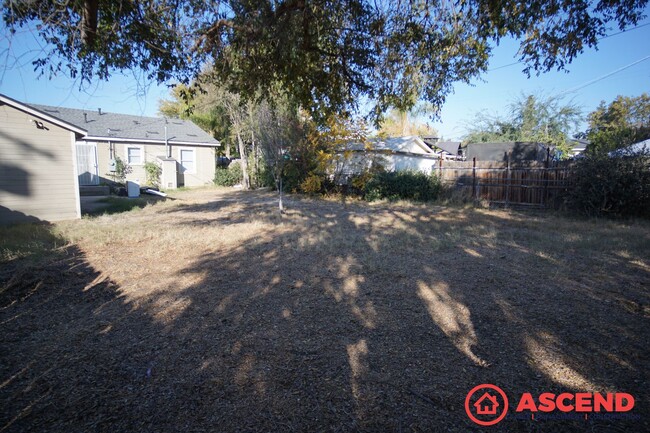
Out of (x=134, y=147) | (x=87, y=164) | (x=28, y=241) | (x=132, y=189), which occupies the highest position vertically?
(x=134, y=147)

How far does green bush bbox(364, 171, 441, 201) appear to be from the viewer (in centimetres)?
1503

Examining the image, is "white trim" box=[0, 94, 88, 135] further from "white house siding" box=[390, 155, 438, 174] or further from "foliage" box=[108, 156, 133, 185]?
"white house siding" box=[390, 155, 438, 174]

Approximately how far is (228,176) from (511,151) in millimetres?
17865

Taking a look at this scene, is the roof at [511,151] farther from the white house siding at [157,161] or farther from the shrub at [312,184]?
the white house siding at [157,161]

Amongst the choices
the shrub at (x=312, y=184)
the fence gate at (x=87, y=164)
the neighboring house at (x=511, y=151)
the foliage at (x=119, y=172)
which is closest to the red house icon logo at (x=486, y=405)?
the neighboring house at (x=511, y=151)

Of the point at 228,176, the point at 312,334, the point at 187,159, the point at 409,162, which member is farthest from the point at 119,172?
the point at 312,334

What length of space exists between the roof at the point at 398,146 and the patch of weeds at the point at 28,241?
496 inches

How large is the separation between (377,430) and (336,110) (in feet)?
18.6

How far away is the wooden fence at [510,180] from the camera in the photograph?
39.0 feet

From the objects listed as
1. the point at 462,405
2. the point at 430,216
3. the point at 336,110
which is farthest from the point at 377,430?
the point at 430,216

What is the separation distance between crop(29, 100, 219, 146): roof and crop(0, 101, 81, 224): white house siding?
984 centimetres

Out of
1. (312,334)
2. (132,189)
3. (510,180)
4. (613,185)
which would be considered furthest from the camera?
(132,189)

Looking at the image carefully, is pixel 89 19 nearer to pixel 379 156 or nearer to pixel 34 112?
pixel 34 112

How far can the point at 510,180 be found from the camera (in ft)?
43.0
